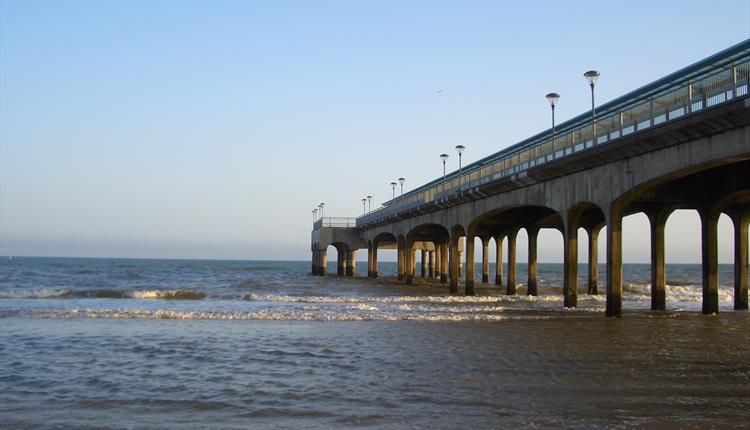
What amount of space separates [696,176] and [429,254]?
6284cm

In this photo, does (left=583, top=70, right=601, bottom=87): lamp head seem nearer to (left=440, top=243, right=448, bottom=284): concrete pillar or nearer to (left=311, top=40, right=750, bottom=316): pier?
(left=311, top=40, right=750, bottom=316): pier

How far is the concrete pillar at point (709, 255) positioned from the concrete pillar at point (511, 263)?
634 inches

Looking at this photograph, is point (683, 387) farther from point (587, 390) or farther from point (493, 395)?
point (493, 395)

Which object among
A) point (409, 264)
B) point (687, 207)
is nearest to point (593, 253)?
point (687, 207)

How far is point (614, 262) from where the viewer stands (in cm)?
2466

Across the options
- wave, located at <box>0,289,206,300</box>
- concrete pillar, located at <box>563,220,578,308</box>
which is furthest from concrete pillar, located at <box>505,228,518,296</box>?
wave, located at <box>0,289,206,300</box>

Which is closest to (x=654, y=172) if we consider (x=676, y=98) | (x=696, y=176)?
(x=676, y=98)

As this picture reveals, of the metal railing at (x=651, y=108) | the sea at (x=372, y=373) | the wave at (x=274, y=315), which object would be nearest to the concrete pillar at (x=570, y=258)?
the wave at (x=274, y=315)

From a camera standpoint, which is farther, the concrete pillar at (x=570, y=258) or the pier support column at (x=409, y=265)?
the pier support column at (x=409, y=265)

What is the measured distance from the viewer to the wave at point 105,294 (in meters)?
39.1

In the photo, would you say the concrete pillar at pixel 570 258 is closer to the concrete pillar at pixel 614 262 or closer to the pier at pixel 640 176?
the pier at pixel 640 176

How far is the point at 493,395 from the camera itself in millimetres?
11102

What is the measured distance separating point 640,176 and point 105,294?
100 ft

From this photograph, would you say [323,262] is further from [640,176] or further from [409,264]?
[640,176]
